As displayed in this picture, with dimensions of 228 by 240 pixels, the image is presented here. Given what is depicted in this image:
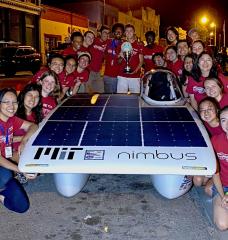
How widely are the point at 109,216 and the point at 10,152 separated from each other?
4.50 ft

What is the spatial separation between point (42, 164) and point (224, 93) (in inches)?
101

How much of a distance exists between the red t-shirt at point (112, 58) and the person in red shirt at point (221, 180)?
177 inches

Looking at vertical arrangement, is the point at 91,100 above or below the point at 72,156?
above

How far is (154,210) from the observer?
13.7 feet

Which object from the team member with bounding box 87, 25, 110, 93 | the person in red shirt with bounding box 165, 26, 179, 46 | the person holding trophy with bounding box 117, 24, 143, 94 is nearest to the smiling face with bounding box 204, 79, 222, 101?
the person holding trophy with bounding box 117, 24, 143, 94

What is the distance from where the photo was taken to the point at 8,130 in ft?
14.9

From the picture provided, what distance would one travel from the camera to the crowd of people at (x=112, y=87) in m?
4.10

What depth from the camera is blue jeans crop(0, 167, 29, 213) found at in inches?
161

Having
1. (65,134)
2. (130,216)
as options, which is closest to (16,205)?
(65,134)

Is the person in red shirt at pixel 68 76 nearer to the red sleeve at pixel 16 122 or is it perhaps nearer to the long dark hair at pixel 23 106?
the long dark hair at pixel 23 106

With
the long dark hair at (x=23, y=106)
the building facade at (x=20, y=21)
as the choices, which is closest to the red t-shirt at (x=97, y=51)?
the long dark hair at (x=23, y=106)

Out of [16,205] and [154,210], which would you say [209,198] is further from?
[16,205]

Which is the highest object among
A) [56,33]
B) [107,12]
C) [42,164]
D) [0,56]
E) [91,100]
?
[107,12]

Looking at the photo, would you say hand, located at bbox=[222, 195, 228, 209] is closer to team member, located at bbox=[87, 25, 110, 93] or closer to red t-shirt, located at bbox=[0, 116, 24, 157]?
red t-shirt, located at bbox=[0, 116, 24, 157]
